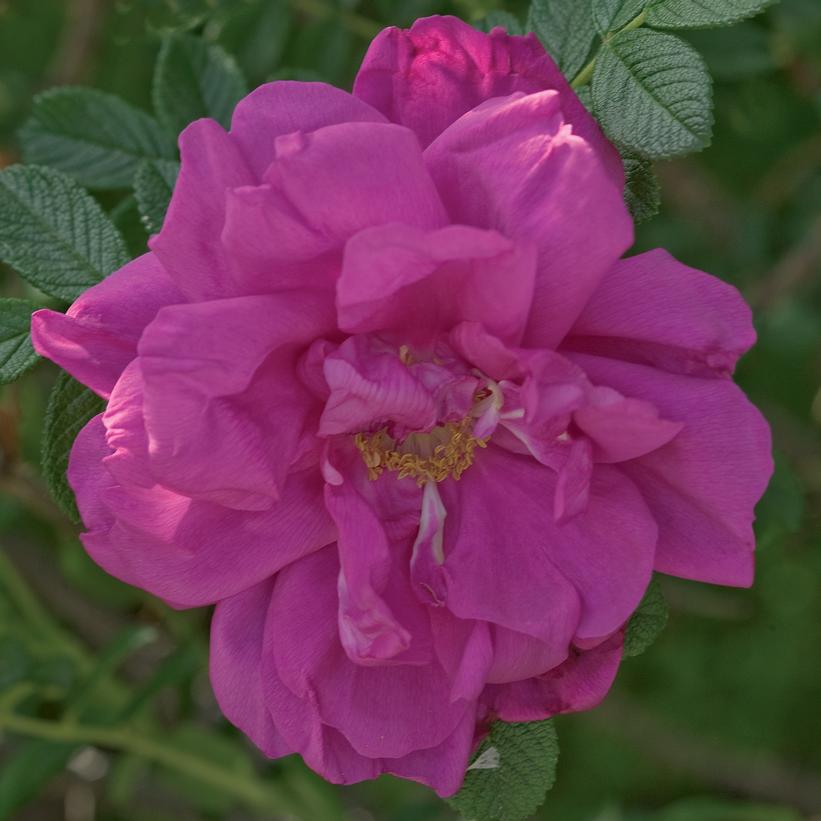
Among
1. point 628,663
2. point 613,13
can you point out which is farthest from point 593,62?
point 628,663

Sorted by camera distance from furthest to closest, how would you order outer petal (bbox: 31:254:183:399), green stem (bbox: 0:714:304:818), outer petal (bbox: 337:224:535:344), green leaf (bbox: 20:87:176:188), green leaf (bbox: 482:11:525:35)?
1. green stem (bbox: 0:714:304:818)
2. green leaf (bbox: 20:87:176:188)
3. green leaf (bbox: 482:11:525:35)
4. outer petal (bbox: 31:254:183:399)
5. outer petal (bbox: 337:224:535:344)

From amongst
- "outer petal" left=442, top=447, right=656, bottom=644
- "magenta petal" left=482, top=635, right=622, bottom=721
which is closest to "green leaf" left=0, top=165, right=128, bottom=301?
"outer petal" left=442, top=447, right=656, bottom=644

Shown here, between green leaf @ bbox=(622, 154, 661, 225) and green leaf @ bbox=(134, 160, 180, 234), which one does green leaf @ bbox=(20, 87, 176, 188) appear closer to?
green leaf @ bbox=(134, 160, 180, 234)

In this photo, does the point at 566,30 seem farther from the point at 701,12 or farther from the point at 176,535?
the point at 176,535

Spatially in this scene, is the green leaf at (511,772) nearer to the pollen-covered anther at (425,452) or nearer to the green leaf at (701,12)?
the pollen-covered anther at (425,452)

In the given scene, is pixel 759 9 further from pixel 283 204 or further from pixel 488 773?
pixel 488 773

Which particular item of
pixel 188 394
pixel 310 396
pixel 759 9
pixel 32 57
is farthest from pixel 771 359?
pixel 32 57
